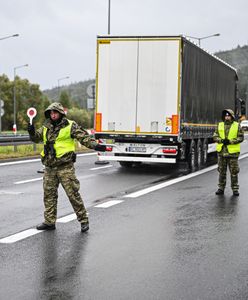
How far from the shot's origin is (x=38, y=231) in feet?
26.1

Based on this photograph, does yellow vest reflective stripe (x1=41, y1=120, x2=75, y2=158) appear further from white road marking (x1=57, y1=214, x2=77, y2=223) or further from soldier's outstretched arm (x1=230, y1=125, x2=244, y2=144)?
soldier's outstretched arm (x1=230, y1=125, x2=244, y2=144)

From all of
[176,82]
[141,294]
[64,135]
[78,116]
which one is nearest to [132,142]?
[176,82]

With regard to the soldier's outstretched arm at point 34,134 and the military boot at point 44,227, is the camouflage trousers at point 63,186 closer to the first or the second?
the military boot at point 44,227

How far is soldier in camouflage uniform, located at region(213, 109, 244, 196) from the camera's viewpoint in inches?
473

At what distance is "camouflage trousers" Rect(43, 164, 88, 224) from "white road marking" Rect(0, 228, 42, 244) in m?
0.25

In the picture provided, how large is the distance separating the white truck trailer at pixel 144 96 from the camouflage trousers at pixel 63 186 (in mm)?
8408

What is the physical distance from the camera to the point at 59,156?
26.0 feet

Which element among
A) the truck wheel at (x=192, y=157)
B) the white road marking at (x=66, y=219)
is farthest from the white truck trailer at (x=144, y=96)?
the white road marking at (x=66, y=219)

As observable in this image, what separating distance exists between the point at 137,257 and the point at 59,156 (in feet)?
6.69

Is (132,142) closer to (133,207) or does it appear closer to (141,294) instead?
(133,207)

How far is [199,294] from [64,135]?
11.4 ft

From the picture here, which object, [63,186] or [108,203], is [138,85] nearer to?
[108,203]

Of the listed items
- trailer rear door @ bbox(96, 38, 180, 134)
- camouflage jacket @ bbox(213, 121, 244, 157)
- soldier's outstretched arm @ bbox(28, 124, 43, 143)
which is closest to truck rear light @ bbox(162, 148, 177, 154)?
trailer rear door @ bbox(96, 38, 180, 134)

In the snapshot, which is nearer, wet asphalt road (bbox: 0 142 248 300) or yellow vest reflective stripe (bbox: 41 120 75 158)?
wet asphalt road (bbox: 0 142 248 300)
